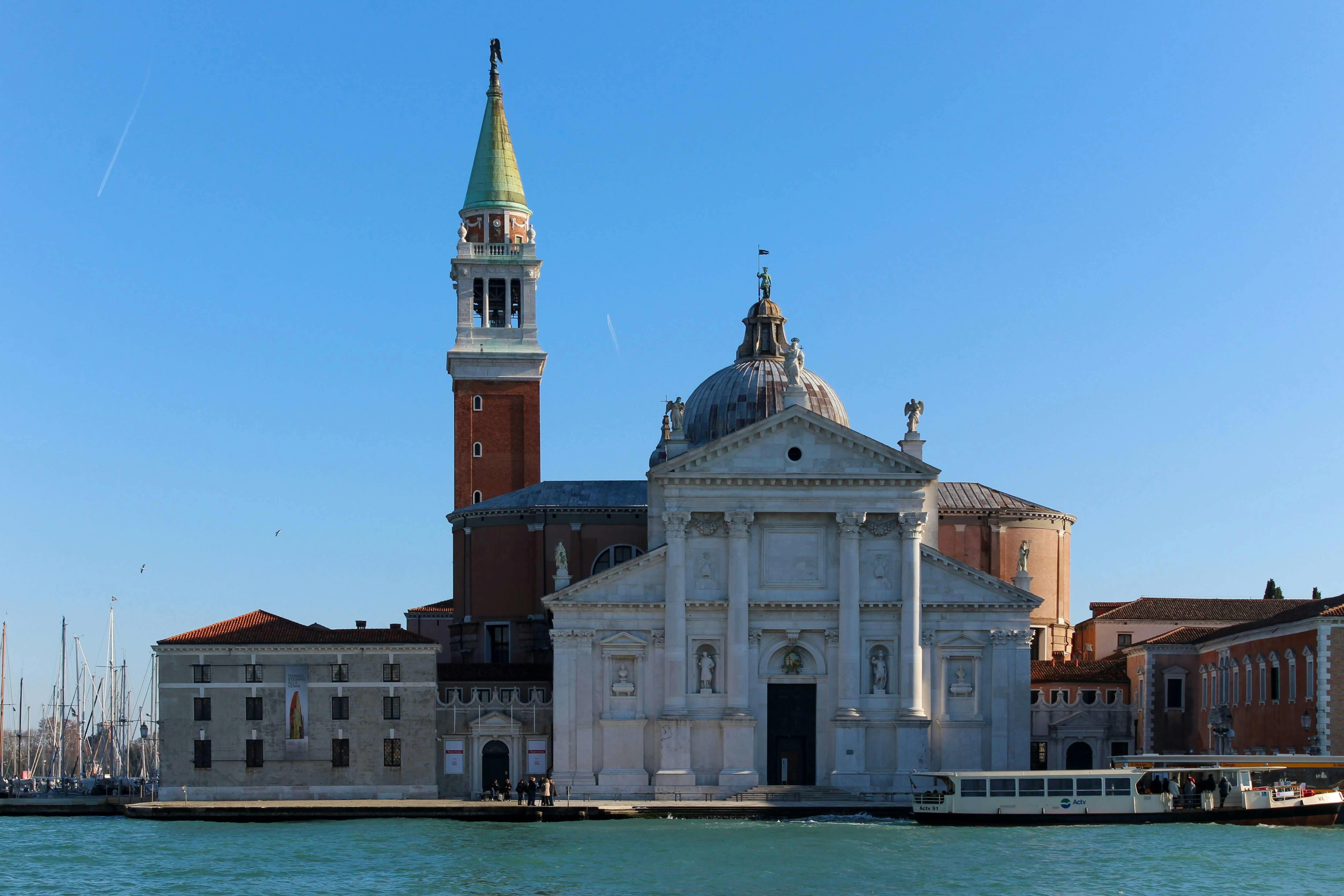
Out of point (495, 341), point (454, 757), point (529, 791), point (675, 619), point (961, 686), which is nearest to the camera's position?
point (529, 791)

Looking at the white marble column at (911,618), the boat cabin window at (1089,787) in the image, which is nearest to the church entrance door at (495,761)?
the white marble column at (911,618)

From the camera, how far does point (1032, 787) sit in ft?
152

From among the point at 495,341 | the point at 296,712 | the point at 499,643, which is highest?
the point at 495,341

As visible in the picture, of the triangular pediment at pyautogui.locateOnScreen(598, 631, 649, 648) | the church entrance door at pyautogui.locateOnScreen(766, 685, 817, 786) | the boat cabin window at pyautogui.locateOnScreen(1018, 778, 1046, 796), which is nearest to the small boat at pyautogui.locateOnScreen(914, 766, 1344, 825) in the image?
the boat cabin window at pyautogui.locateOnScreen(1018, 778, 1046, 796)

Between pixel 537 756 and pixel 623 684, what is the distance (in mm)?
3397

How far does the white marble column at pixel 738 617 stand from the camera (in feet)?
168

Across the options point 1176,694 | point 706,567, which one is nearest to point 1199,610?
point 1176,694

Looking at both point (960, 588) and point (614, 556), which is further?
point (614, 556)

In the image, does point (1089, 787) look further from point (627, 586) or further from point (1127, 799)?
point (627, 586)

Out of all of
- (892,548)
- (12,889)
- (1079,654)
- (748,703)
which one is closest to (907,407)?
(892,548)

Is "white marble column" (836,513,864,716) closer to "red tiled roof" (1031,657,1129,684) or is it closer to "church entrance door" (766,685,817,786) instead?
"church entrance door" (766,685,817,786)

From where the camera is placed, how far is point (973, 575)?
5200cm

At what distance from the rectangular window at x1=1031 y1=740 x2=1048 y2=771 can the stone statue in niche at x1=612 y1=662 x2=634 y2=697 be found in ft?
36.9

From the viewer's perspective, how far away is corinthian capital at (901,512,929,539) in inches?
2021
